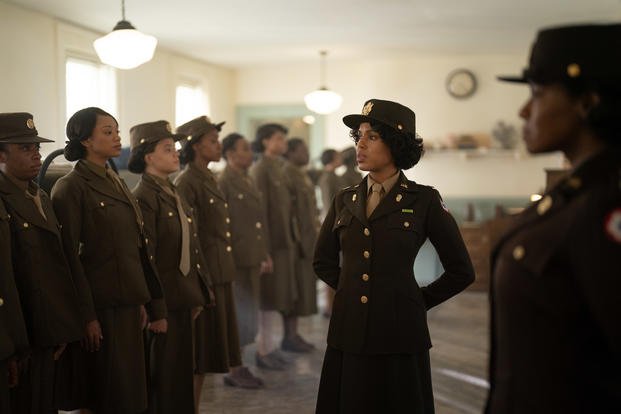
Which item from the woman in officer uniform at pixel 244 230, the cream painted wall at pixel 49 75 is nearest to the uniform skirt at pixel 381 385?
the woman in officer uniform at pixel 244 230

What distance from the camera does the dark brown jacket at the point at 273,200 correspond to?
5271 millimetres

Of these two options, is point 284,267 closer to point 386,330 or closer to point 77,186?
A: point 77,186

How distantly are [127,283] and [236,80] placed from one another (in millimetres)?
6881

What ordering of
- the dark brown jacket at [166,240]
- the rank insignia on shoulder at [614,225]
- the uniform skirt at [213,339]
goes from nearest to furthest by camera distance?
1. the rank insignia on shoulder at [614,225]
2. the dark brown jacket at [166,240]
3. the uniform skirt at [213,339]

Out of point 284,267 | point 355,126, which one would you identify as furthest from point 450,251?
point 284,267

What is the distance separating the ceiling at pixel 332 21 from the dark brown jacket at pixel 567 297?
4323 mm

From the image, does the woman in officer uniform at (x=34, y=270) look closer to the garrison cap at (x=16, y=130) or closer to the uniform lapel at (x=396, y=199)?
the garrison cap at (x=16, y=130)

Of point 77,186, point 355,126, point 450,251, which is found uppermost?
point 355,126

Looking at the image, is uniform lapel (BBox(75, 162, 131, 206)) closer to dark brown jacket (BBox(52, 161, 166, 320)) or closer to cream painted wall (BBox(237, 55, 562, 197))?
dark brown jacket (BBox(52, 161, 166, 320))

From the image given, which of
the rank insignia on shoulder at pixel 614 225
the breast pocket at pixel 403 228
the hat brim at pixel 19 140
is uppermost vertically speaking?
the hat brim at pixel 19 140

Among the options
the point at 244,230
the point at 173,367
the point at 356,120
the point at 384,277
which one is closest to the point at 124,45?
the point at 244,230

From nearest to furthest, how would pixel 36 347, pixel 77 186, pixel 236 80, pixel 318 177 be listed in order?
pixel 36 347 < pixel 77 186 < pixel 318 177 < pixel 236 80

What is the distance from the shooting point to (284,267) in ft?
17.5

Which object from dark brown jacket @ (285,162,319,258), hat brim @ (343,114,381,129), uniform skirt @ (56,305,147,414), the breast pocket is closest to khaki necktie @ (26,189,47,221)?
uniform skirt @ (56,305,147,414)
